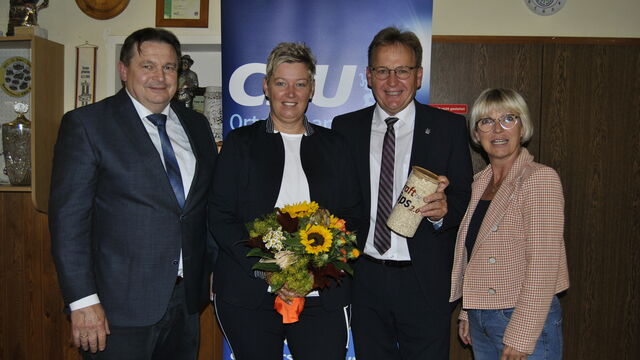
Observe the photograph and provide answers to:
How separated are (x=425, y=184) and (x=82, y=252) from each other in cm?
133

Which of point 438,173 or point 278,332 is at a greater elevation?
point 438,173

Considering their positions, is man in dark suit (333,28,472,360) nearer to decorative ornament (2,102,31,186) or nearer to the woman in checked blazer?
the woman in checked blazer

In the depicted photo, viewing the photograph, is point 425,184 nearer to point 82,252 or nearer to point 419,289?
point 419,289

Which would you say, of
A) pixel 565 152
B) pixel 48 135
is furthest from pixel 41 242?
pixel 565 152

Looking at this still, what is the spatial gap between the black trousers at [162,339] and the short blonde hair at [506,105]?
4.77 ft

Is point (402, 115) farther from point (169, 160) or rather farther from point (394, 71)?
point (169, 160)

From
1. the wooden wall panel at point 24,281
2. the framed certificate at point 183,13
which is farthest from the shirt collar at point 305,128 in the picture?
the wooden wall panel at point 24,281

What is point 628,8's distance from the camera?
3209mm

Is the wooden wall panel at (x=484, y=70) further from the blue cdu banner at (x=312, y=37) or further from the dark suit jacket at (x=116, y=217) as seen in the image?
the dark suit jacket at (x=116, y=217)

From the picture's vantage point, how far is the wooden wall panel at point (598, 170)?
3.16 meters

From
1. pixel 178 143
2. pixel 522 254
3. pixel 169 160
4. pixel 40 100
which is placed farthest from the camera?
pixel 40 100

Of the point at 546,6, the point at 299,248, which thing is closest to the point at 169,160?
the point at 299,248

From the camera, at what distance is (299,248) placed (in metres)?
1.67

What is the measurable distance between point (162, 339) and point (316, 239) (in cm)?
87
